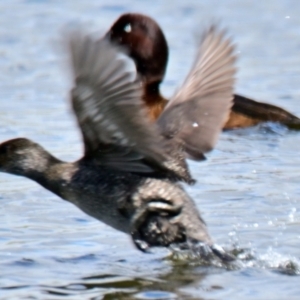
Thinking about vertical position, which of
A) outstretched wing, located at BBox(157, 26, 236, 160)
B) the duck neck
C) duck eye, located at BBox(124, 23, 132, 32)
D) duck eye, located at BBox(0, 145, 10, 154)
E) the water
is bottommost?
the water

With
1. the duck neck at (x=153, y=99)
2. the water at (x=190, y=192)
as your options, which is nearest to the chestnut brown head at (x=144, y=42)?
the duck neck at (x=153, y=99)

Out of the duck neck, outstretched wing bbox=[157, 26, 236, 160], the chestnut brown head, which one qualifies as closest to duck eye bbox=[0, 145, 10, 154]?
outstretched wing bbox=[157, 26, 236, 160]

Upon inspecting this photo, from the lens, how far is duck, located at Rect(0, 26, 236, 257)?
512 cm

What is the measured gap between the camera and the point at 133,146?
5.54m

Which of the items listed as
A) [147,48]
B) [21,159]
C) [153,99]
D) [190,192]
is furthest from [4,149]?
[147,48]

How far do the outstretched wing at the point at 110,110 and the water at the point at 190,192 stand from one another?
0.12 m

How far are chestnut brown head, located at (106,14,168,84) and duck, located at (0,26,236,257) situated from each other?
3.08 metres

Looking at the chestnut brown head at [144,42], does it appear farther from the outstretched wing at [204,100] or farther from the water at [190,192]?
the outstretched wing at [204,100]

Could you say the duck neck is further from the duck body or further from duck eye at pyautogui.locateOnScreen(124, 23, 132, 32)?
the duck body

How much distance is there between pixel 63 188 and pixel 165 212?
2.05ft

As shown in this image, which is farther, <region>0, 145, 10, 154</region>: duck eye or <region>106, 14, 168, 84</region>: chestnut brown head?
<region>106, 14, 168, 84</region>: chestnut brown head

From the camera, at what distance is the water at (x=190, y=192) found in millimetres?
5707

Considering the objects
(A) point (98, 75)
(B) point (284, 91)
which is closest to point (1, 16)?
(B) point (284, 91)

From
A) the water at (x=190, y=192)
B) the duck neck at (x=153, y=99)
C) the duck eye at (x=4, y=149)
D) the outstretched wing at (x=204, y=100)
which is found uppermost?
the outstretched wing at (x=204, y=100)
